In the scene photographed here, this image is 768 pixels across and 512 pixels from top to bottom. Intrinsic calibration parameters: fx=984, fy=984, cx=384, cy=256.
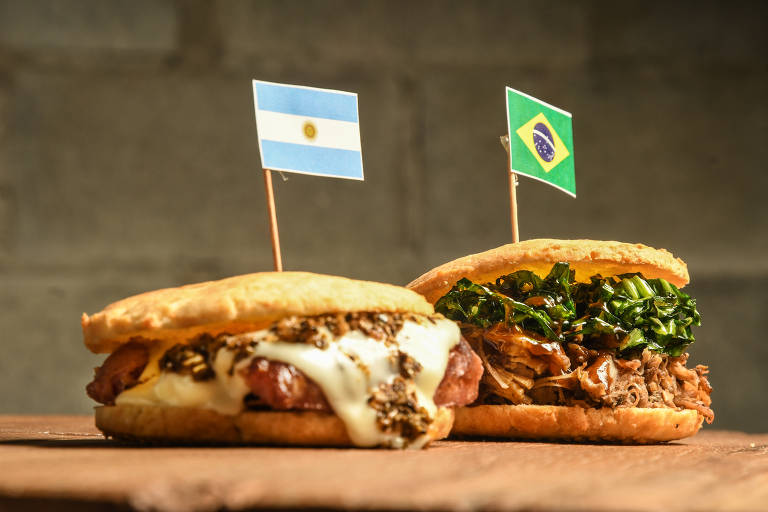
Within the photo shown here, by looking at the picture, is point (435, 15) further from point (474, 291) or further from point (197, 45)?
point (474, 291)

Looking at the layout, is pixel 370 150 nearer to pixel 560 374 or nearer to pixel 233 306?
pixel 560 374

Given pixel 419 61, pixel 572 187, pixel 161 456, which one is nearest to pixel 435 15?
pixel 419 61

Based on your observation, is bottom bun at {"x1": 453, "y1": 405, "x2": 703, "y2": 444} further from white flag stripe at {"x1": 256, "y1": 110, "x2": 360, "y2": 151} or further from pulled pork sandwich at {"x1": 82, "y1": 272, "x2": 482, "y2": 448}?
white flag stripe at {"x1": 256, "y1": 110, "x2": 360, "y2": 151}

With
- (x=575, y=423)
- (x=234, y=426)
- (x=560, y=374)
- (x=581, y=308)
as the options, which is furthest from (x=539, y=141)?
(x=234, y=426)

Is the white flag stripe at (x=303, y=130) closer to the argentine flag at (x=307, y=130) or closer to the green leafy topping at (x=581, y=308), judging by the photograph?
the argentine flag at (x=307, y=130)

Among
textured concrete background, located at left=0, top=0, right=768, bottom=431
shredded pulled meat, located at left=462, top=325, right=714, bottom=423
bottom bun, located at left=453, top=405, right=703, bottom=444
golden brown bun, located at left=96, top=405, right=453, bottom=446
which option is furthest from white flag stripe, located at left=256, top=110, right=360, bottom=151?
textured concrete background, located at left=0, top=0, right=768, bottom=431
